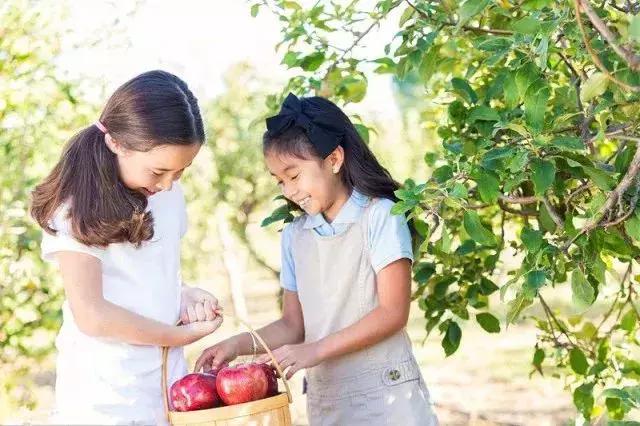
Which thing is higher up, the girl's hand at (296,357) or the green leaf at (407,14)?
the green leaf at (407,14)

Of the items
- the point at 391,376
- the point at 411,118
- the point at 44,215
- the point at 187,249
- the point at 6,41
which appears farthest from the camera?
the point at 411,118

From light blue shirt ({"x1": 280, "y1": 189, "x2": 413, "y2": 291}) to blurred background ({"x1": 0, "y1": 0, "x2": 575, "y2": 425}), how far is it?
1.39 feet

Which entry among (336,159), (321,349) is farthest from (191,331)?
(336,159)

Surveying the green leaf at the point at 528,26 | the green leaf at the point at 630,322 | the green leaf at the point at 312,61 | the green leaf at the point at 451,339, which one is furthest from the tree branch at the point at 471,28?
the green leaf at the point at 630,322

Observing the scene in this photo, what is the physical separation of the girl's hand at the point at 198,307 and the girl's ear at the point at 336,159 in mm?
420

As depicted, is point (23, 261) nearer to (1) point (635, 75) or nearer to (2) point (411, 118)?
(1) point (635, 75)

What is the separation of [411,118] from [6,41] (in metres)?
6.06

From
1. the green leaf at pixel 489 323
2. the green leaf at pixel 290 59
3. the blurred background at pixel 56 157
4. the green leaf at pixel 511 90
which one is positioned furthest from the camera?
the blurred background at pixel 56 157

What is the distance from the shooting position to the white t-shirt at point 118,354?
2062 mm

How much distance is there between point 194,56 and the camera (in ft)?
33.7

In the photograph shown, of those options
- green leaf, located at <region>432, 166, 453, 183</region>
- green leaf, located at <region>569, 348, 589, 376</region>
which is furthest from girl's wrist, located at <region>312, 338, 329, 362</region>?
green leaf, located at <region>569, 348, 589, 376</region>

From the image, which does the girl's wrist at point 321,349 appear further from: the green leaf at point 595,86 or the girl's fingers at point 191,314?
the green leaf at point 595,86

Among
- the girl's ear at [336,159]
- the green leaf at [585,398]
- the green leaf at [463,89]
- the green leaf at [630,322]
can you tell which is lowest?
the green leaf at [585,398]

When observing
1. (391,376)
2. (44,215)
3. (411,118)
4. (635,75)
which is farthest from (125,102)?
(411,118)
